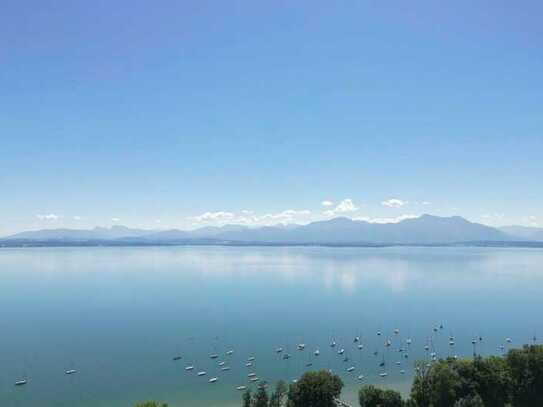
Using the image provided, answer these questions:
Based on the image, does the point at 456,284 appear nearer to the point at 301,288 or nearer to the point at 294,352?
the point at 301,288

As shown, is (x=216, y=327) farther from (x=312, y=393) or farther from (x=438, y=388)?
(x=438, y=388)

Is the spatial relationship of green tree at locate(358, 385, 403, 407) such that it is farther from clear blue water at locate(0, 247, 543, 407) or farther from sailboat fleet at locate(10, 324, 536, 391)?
sailboat fleet at locate(10, 324, 536, 391)

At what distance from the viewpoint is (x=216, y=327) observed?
60156 millimetres

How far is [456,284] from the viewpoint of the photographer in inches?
4215

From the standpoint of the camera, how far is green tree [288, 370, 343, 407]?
89.4ft

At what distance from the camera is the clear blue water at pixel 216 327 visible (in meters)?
38.5

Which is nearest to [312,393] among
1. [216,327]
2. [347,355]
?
[347,355]

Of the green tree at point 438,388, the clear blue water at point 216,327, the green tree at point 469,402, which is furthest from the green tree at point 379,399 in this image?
the clear blue water at point 216,327

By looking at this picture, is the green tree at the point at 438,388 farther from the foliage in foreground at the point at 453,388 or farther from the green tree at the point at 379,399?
the green tree at the point at 379,399

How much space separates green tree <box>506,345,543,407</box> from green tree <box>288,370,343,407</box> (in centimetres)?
1138

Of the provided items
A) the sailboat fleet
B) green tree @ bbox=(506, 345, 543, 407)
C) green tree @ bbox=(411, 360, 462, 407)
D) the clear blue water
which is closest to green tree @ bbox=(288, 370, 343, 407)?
green tree @ bbox=(411, 360, 462, 407)

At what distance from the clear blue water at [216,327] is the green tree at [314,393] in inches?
349

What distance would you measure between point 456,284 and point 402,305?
1387 inches

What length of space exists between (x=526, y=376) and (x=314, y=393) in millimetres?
13698
